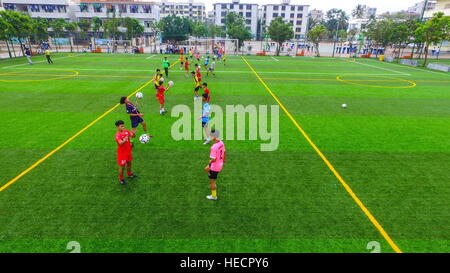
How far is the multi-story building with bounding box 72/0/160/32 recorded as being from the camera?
82.3 metres

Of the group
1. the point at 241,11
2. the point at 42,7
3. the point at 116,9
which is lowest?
the point at 116,9

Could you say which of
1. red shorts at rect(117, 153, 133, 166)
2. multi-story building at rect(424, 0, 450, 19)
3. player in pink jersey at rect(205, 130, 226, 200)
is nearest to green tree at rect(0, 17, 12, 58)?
red shorts at rect(117, 153, 133, 166)

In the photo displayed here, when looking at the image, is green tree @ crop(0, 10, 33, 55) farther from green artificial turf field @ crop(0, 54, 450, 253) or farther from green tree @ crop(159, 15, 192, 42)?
green tree @ crop(159, 15, 192, 42)

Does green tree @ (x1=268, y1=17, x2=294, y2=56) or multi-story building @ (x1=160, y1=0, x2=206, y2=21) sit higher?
multi-story building @ (x1=160, y1=0, x2=206, y2=21)

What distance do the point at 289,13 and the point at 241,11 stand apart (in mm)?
20918

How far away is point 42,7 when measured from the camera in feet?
268

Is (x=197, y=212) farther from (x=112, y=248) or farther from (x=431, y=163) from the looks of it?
(x=431, y=163)

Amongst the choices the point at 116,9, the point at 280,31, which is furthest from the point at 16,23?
the point at 116,9

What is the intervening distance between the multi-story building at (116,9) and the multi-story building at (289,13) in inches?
2130

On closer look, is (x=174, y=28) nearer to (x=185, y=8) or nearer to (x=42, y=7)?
(x=42, y=7)

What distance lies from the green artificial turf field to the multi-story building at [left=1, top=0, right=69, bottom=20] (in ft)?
278

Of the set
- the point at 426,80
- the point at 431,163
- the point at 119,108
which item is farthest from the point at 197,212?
the point at 426,80

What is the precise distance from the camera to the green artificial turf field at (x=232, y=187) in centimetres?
611

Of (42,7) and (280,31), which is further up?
(42,7)
